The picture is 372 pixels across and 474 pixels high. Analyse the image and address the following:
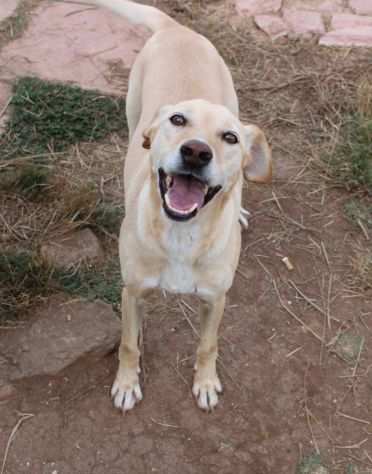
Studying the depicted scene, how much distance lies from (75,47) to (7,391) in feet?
11.1

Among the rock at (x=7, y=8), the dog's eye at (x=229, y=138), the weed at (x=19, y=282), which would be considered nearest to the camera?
the dog's eye at (x=229, y=138)

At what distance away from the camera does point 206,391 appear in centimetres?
323

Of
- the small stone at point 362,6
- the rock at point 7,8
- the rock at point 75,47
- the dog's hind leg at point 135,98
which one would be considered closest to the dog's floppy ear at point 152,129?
the dog's hind leg at point 135,98

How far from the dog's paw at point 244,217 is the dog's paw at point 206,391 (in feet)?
4.12

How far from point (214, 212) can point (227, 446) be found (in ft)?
3.99

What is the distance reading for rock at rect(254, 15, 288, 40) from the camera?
5836 mm

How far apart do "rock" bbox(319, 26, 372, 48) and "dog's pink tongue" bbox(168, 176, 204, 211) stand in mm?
3791

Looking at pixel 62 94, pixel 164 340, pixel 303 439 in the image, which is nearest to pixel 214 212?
pixel 164 340

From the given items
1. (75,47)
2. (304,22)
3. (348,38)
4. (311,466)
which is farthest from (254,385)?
(304,22)

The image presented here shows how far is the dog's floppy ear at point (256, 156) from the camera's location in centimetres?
282

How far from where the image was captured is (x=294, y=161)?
15.7 ft

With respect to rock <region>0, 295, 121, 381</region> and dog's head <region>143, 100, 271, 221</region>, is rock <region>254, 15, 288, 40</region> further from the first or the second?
rock <region>0, 295, 121, 381</region>

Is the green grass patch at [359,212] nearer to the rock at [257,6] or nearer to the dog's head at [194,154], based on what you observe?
the dog's head at [194,154]

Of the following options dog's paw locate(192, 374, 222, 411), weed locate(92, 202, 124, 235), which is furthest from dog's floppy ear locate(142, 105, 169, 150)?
dog's paw locate(192, 374, 222, 411)
